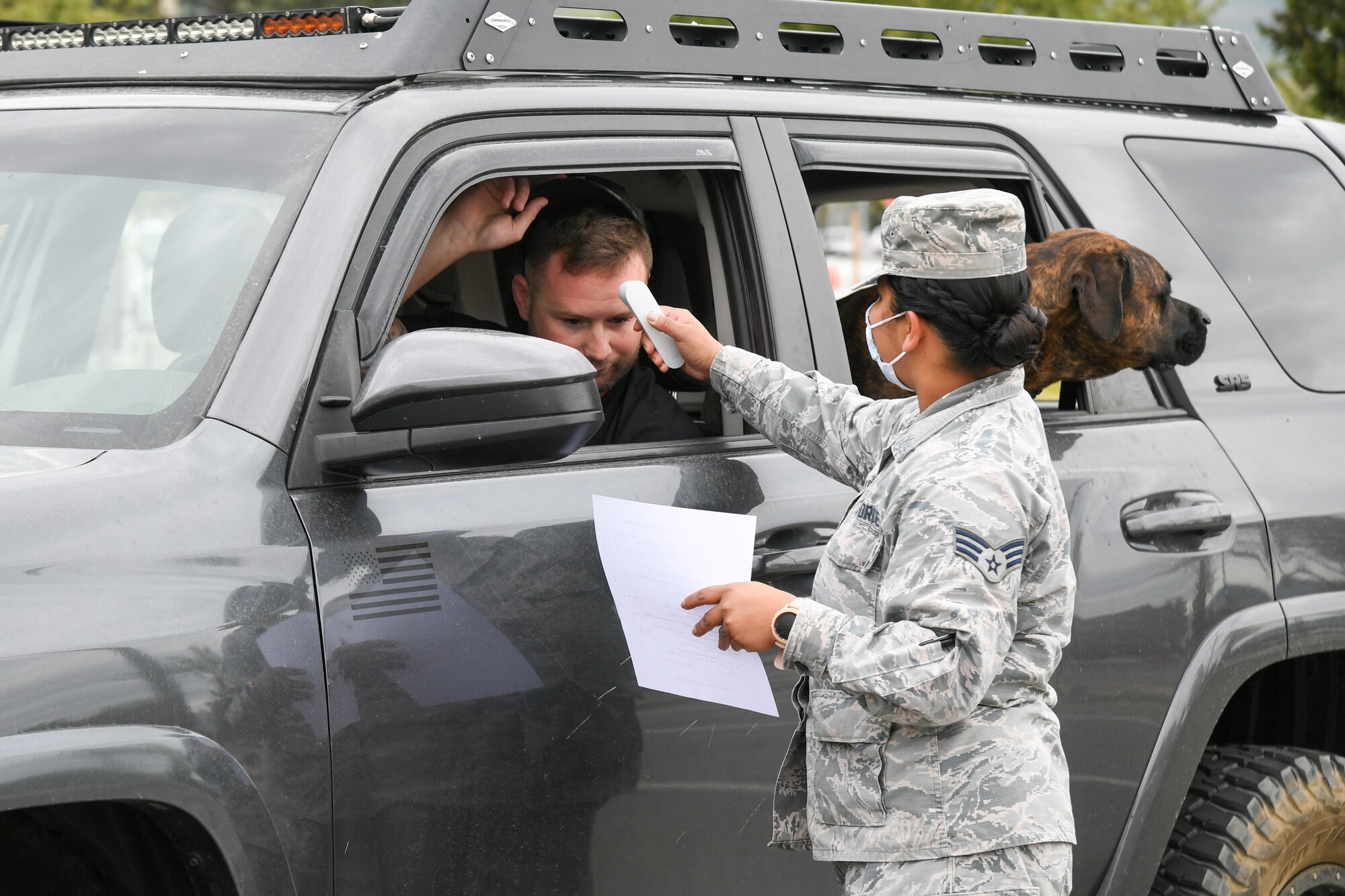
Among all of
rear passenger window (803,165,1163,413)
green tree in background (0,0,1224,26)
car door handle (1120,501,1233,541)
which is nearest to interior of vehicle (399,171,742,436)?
rear passenger window (803,165,1163,413)

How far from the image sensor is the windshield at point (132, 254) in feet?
7.39

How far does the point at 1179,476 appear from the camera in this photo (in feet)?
10.5

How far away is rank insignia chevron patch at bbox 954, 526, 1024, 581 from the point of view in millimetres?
2078

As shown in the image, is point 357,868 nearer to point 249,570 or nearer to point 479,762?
point 479,762

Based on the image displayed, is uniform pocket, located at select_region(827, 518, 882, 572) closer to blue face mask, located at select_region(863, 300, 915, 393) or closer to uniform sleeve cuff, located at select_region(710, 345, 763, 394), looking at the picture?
blue face mask, located at select_region(863, 300, 915, 393)

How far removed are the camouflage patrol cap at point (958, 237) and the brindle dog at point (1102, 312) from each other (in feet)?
3.35

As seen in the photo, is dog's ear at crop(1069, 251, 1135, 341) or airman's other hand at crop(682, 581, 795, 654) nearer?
airman's other hand at crop(682, 581, 795, 654)

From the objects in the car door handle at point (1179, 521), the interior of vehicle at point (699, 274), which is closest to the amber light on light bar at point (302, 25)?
the interior of vehicle at point (699, 274)

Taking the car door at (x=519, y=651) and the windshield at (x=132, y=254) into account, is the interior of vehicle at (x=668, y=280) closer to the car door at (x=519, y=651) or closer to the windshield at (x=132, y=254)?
the car door at (x=519, y=651)

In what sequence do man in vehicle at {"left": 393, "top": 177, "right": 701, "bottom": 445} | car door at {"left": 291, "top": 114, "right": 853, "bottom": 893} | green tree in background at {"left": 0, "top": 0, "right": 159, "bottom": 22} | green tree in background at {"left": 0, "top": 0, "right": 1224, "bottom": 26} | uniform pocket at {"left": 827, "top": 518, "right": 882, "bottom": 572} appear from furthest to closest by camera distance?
green tree in background at {"left": 0, "top": 0, "right": 1224, "bottom": 26} → green tree in background at {"left": 0, "top": 0, "right": 159, "bottom": 22} → man in vehicle at {"left": 393, "top": 177, "right": 701, "bottom": 445} → uniform pocket at {"left": 827, "top": 518, "right": 882, "bottom": 572} → car door at {"left": 291, "top": 114, "right": 853, "bottom": 893}

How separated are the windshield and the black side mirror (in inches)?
10.3

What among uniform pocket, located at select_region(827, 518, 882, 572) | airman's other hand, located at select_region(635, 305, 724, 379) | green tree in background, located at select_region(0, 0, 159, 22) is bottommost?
uniform pocket, located at select_region(827, 518, 882, 572)

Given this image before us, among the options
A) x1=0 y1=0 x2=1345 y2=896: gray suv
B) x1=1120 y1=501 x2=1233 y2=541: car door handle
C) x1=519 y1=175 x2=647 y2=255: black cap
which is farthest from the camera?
x1=519 y1=175 x2=647 y2=255: black cap

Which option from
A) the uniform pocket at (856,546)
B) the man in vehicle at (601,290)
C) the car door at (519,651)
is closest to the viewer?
the car door at (519,651)
